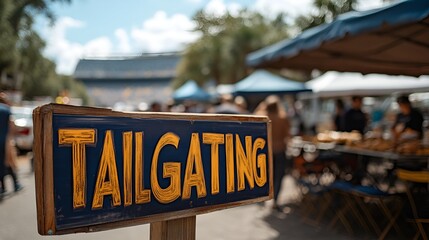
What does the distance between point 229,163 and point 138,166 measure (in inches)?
22.0

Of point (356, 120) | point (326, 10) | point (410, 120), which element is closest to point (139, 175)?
point (410, 120)

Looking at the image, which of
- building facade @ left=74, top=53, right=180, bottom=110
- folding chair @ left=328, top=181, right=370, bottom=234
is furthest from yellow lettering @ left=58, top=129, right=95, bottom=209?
building facade @ left=74, top=53, right=180, bottom=110

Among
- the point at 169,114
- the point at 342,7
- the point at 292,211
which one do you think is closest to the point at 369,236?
the point at 292,211

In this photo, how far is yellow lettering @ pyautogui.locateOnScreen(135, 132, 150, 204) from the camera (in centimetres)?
184

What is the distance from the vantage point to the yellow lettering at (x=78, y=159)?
5.36ft

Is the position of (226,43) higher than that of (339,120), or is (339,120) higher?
(226,43)

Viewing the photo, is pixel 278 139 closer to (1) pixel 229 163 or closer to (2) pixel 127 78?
(1) pixel 229 163

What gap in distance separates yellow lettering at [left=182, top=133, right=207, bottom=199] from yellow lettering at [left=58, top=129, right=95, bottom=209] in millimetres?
519

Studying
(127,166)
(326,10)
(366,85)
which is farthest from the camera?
(326,10)

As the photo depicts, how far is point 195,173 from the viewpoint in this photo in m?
2.07

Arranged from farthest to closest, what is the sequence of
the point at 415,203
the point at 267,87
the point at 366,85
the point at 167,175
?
the point at 267,87 → the point at 366,85 → the point at 415,203 → the point at 167,175

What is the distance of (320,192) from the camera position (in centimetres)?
506

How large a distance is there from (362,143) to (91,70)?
242 feet

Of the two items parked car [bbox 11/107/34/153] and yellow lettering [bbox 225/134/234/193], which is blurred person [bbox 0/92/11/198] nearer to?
yellow lettering [bbox 225/134/234/193]
